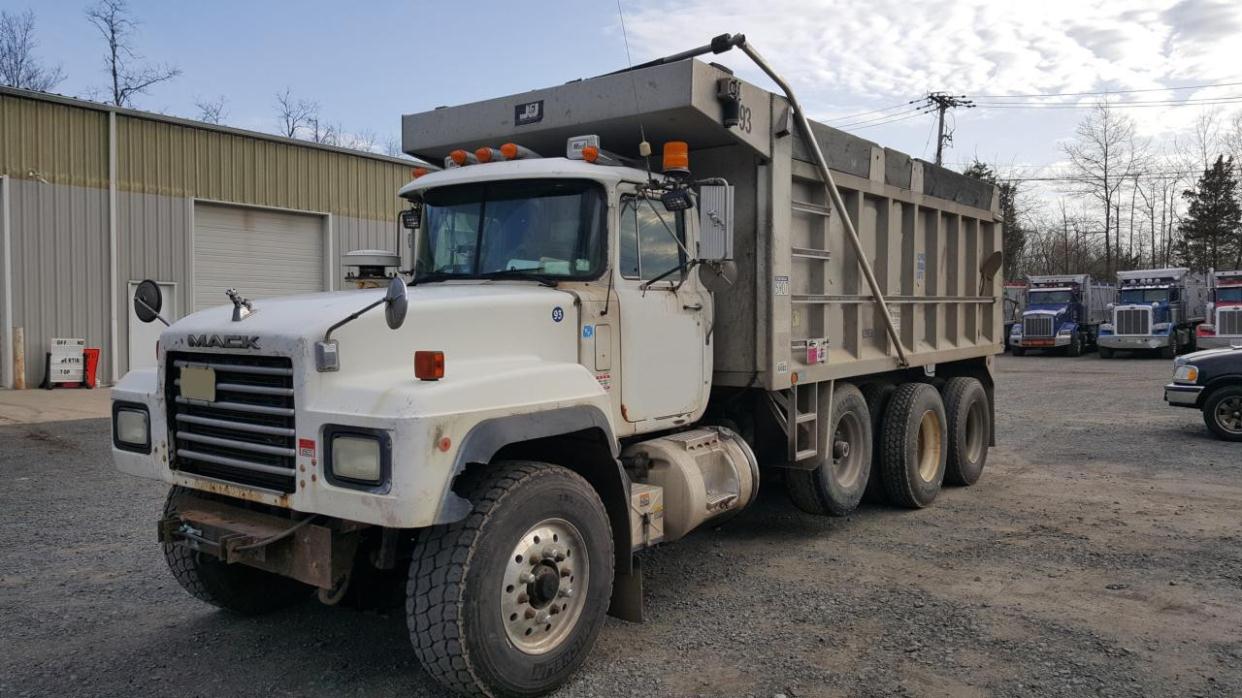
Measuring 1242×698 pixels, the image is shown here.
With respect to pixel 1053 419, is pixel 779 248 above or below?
above

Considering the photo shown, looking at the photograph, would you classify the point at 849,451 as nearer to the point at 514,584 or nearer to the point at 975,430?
the point at 975,430

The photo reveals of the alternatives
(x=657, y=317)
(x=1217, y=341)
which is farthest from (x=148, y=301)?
(x=1217, y=341)

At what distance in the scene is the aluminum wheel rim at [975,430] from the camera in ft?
31.3

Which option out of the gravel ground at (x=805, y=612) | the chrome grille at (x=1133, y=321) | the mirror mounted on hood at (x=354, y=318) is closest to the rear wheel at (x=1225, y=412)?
the gravel ground at (x=805, y=612)

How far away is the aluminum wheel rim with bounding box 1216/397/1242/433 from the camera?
476 inches

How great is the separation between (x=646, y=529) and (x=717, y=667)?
0.83 m

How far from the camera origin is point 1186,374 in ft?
41.7

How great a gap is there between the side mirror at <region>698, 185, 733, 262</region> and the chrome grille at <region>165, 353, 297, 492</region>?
2350 millimetres

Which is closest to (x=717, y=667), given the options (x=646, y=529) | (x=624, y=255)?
(x=646, y=529)

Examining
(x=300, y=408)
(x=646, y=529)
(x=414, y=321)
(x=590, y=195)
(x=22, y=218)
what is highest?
(x=22, y=218)

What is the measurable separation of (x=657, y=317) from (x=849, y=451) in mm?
3099

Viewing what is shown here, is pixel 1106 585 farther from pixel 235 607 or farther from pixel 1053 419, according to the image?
pixel 1053 419

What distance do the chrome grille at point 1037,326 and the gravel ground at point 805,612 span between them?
25.4m

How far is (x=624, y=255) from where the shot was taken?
5.04m
